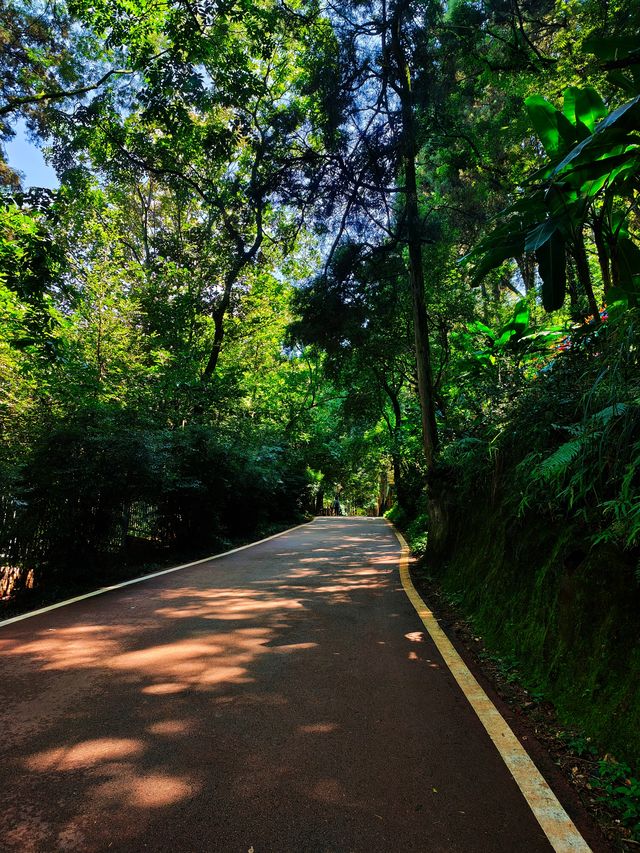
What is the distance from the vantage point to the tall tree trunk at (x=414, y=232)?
7926 millimetres

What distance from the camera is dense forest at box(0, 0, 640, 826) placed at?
11.0 feet

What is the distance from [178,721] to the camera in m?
2.90

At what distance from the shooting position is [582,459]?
3.29m

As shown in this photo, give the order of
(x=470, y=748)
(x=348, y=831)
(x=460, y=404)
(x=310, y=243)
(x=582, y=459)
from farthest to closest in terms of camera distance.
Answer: (x=310, y=243) → (x=460, y=404) → (x=582, y=459) → (x=470, y=748) → (x=348, y=831)

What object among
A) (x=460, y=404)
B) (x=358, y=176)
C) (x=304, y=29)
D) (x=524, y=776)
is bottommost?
(x=524, y=776)

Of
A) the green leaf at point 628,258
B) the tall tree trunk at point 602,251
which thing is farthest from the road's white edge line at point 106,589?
the tall tree trunk at point 602,251

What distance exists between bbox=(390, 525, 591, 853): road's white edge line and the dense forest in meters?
0.32

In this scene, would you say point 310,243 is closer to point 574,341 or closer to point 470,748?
point 574,341

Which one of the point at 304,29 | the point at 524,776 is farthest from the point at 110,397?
the point at 524,776

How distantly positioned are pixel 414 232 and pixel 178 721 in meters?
8.15

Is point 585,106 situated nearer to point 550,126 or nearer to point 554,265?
point 550,126

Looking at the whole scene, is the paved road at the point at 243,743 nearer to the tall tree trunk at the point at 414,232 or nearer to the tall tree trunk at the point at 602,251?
the tall tree trunk at the point at 602,251

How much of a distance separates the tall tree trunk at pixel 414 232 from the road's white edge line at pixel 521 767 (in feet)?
16.5

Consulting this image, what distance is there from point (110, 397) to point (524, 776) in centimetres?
926
